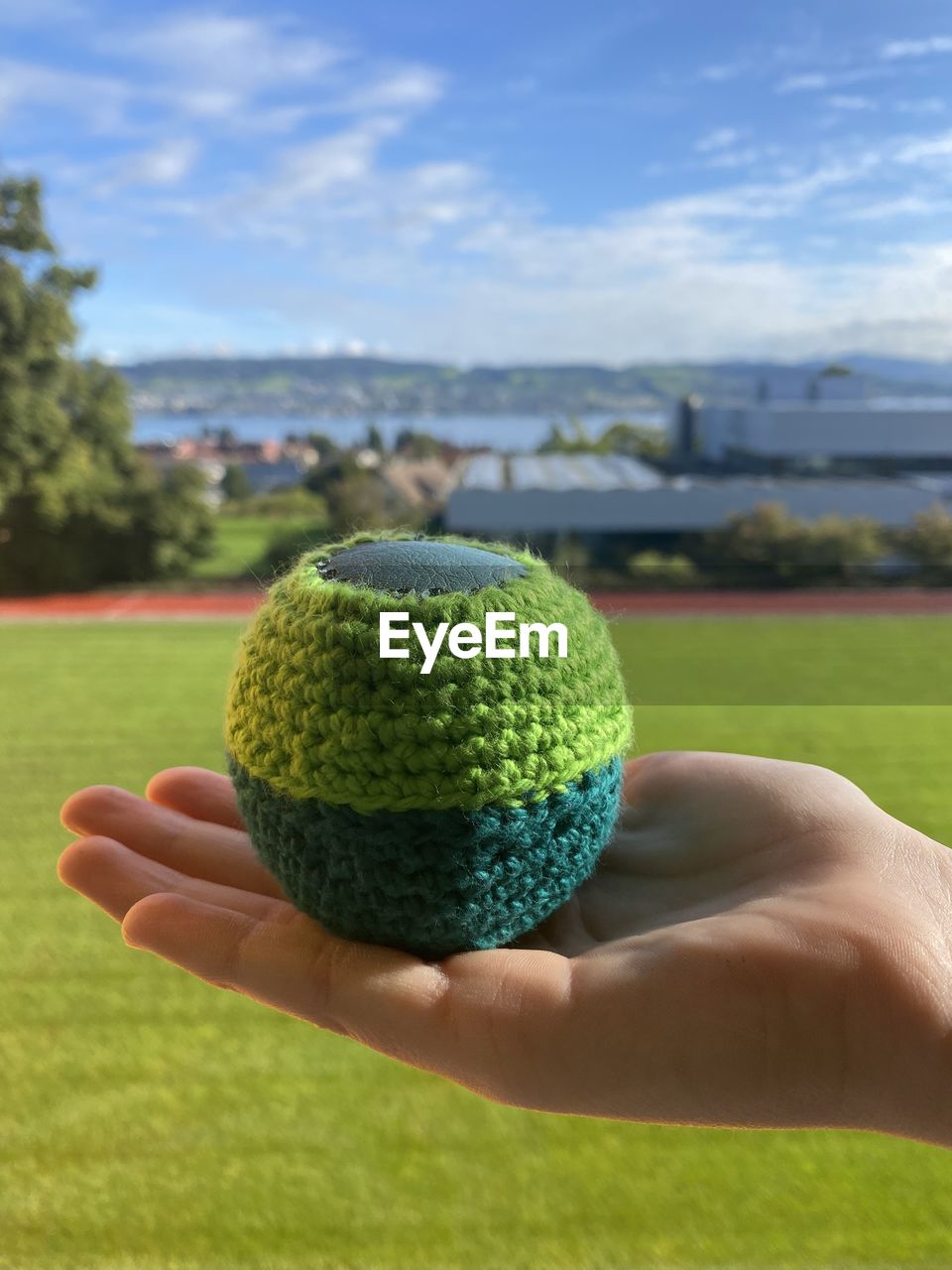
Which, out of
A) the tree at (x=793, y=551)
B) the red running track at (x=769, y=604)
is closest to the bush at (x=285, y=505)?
the red running track at (x=769, y=604)

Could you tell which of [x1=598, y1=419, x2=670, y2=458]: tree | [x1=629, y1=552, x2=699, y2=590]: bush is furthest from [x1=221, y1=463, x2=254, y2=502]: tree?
[x1=598, y1=419, x2=670, y2=458]: tree

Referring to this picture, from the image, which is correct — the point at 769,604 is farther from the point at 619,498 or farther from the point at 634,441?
the point at 634,441

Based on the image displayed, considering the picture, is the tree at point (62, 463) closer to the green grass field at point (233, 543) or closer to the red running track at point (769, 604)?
the green grass field at point (233, 543)

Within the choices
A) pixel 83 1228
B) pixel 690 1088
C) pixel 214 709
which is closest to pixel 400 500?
pixel 214 709

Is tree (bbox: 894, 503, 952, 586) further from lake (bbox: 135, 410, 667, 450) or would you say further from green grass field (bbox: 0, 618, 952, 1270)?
green grass field (bbox: 0, 618, 952, 1270)

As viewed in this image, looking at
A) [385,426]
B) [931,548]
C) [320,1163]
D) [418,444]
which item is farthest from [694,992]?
[418,444]

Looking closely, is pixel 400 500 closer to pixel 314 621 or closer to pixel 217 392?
pixel 217 392
